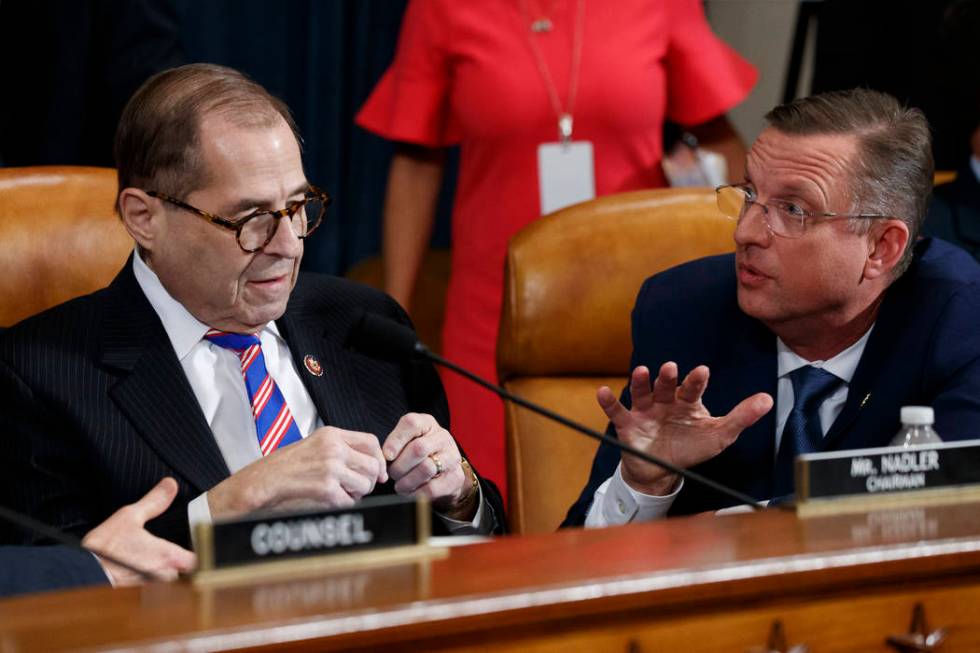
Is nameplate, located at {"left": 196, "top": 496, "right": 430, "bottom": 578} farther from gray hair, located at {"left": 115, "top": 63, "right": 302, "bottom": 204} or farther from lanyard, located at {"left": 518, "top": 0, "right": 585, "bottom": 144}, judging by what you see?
lanyard, located at {"left": 518, "top": 0, "right": 585, "bottom": 144}

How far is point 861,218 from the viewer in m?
2.13

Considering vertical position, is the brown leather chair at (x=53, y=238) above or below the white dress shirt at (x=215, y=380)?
above

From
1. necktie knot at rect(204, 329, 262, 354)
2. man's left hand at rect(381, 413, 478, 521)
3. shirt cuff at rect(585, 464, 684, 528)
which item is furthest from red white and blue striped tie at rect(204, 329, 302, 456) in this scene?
shirt cuff at rect(585, 464, 684, 528)

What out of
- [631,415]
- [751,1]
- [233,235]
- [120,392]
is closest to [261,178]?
[233,235]

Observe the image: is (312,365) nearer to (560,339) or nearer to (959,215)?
(560,339)

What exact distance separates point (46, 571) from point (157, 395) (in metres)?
0.57

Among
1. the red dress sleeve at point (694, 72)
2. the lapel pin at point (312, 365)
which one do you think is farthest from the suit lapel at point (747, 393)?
the red dress sleeve at point (694, 72)

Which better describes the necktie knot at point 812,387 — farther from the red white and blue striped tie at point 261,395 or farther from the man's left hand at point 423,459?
the red white and blue striped tie at point 261,395

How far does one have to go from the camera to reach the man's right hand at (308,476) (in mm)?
1743

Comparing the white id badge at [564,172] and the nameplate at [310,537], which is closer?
the nameplate at [310,537]

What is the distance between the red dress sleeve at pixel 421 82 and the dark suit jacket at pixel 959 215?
1.08m

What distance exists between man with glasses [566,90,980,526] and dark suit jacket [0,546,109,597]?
0.83 m

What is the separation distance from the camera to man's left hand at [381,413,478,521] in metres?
1.91

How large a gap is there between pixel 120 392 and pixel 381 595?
0.85 m
